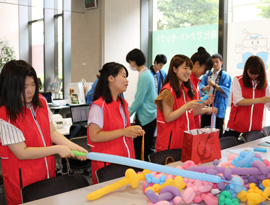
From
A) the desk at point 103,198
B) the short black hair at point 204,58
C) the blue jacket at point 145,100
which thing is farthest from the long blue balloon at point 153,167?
the blue jacket at point 145,100

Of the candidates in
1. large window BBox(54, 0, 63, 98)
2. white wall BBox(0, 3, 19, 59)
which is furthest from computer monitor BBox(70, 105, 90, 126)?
large window BBox(54, 0, 63, 98)

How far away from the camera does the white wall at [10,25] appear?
603 cm

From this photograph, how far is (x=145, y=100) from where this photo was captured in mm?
4051

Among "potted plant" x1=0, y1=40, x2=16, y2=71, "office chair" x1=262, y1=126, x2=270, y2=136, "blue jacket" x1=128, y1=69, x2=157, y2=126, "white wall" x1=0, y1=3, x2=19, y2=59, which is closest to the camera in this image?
"office chair" x1=262, y1=126, x2=270, y2=136

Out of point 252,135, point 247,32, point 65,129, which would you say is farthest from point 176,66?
point 247,32

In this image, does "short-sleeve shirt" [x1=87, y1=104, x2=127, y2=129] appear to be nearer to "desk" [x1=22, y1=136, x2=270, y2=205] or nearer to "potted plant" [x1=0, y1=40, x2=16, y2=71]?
"desk" [x1=22, y1=136, x2=270, y2=205]

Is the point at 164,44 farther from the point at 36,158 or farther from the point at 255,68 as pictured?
the point at 36,158

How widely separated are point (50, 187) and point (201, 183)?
0.81 meters

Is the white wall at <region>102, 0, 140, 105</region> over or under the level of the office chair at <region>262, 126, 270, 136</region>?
over

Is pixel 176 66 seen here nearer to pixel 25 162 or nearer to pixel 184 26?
pixel 25 162

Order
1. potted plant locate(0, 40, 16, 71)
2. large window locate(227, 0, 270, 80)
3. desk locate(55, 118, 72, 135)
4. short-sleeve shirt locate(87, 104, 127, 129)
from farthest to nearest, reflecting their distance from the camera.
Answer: potted plant locate(0, 40, 16, 71)
large window locate(227, 0, 270, 80)
desk locate(55, 118, 72, 135)
short-sleeve shirt locate(87, 104, 127, 129)

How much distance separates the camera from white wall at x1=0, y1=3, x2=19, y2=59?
6.03m

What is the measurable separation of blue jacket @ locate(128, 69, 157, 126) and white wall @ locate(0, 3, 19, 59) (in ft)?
11.4

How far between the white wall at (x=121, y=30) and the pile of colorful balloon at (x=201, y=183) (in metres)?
5.03
